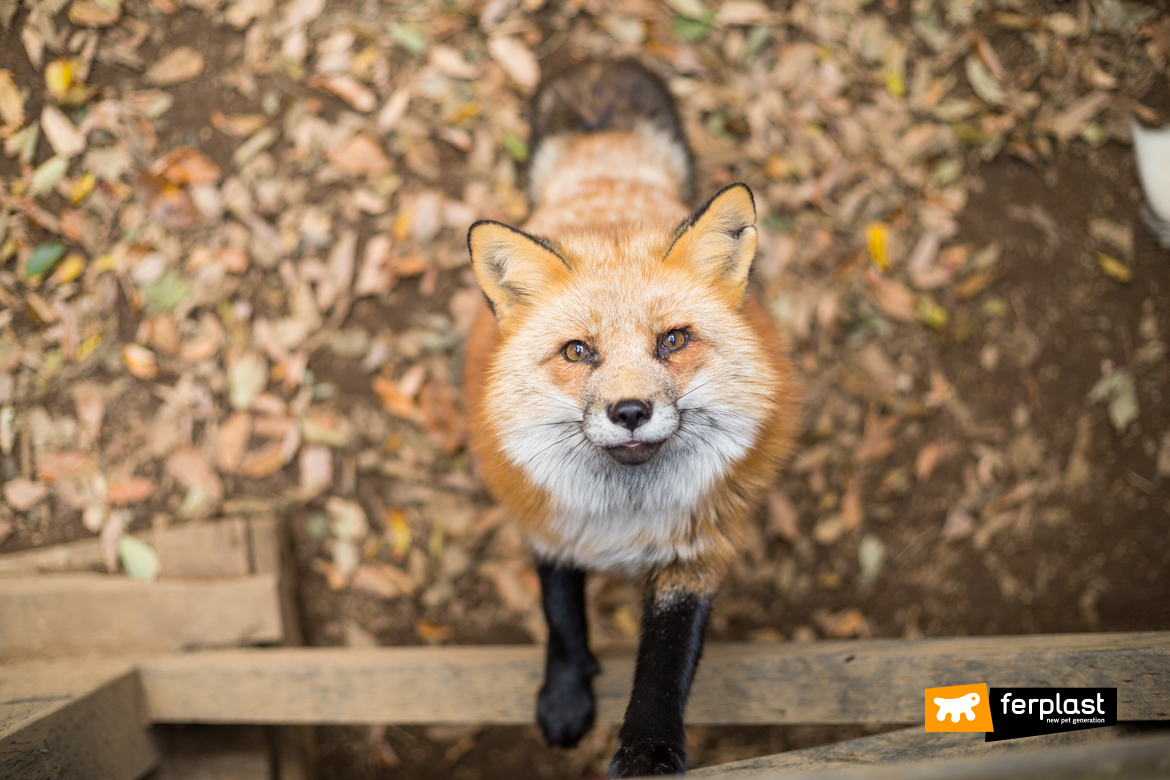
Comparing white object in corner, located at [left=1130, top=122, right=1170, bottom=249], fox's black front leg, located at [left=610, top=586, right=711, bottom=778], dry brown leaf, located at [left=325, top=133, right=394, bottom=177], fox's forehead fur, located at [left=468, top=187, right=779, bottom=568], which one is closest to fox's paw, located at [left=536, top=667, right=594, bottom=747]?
fox's black front leg, located at [left=610, top=586, right=711, bottom=778]

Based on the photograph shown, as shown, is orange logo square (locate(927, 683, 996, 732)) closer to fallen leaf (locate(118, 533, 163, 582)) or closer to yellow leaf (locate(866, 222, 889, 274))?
yellow leaf (locate(866, 222, 889, 274))

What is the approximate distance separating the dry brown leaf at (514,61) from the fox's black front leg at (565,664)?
85.0 inches

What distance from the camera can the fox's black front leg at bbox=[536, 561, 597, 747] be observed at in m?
1.94

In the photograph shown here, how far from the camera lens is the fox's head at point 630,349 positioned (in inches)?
61.6

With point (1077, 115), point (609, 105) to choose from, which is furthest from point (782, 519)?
point (1077, 115)

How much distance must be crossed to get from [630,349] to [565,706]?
1.15m

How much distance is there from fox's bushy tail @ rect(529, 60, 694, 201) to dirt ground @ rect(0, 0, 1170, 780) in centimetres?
28

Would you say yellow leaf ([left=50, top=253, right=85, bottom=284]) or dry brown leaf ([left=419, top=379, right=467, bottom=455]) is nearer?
yellow leaf ([left=50, top=253, right=85, bottom=284])

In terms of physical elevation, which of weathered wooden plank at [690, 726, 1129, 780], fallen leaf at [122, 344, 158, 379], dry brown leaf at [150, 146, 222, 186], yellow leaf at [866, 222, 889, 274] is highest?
dry brown leaf at [150, 146, 222, 186]

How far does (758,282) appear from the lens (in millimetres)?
2859

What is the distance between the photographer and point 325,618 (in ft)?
9.16

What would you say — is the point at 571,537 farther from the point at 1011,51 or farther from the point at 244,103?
the point at 1011,51

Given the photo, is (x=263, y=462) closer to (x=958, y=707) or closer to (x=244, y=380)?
(x=244, y=380)

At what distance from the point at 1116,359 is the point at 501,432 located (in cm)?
280
